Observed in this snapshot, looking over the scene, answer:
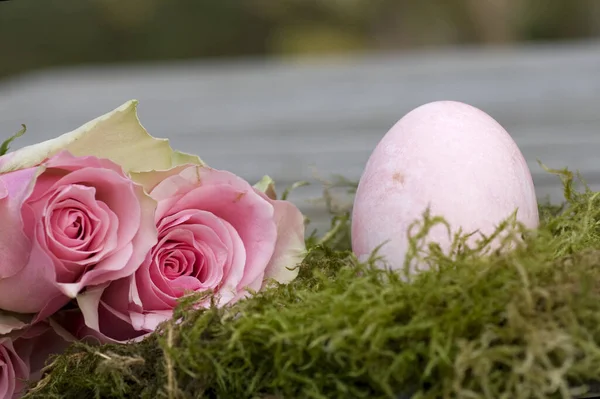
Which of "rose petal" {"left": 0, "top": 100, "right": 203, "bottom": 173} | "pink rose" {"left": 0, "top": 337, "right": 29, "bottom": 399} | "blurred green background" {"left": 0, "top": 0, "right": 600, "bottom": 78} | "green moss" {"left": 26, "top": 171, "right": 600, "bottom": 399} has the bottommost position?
"pink rose" {"left": 0, "top": 337, "right": 29, "bottom": 399}

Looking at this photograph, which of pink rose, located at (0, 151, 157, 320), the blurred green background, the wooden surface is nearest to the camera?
pink rose, located at (0, 151, 157, 320)

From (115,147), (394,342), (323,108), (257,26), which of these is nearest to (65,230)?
(115,147)

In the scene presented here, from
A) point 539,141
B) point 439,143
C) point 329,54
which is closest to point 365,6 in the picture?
point 329,54

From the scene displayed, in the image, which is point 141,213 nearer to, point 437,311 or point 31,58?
point 437,311

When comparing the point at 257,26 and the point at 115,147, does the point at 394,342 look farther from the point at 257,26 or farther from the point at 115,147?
the point at 257,26

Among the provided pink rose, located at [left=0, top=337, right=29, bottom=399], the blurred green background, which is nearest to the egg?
pink rose, located at [left=0, top=337, right=29, bottom=399]

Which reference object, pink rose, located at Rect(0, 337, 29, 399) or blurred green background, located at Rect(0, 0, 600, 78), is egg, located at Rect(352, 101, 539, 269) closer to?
pink rose, located at Rect(0, 337, 29, 399)

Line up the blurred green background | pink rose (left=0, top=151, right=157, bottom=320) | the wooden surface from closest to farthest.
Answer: pink rose (left=0, top=151, right=157, bottom=320)
the wooden surface
the blurred green background

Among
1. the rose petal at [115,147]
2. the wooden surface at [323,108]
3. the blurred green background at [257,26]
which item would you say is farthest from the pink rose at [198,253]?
the blurred green background at [257,26]
